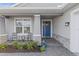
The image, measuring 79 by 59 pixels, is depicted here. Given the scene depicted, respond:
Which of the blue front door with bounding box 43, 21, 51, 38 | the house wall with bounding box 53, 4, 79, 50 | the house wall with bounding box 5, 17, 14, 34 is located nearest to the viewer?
the house wall with bounding box 53, 4, 79, 50

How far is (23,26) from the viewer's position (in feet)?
53.9

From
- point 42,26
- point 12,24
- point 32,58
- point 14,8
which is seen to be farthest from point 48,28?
point 32,58

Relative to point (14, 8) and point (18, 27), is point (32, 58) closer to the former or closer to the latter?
point (14, 8)

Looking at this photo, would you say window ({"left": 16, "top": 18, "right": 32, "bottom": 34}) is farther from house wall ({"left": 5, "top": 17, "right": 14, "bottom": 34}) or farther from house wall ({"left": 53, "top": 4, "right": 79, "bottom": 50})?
house wall ({"left": 53, "top": 4, "right": 79, "bottom": 50})

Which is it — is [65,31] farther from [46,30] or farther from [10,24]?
[46,30]

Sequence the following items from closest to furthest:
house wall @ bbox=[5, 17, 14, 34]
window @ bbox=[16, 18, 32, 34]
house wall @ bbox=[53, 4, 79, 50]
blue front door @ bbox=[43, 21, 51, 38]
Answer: house wall @ bbox=[53, 4, 79, 50] < house wall @ bbox=[5, 17, 14, 34] < window @ bbox=[16, 18, 32, 34] < blue front door @ bbox=[43, 21, 51, 38]

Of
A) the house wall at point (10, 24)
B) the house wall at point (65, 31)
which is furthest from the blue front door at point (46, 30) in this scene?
the house wall at point (65, 31)

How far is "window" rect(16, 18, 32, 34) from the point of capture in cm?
1633

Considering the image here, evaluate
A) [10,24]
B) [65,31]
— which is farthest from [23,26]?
[65,31]

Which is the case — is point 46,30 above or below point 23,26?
below

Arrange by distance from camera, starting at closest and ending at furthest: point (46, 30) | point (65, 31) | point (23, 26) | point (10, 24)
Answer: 1. point (65, 31)
2. point (10, 24)
3. point (23, 26)
4. point (46, 30)

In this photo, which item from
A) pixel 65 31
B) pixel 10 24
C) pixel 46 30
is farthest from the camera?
pixel 46 30

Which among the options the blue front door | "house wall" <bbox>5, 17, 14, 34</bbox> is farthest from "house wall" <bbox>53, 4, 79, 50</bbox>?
the blue front door

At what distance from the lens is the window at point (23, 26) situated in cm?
1633
